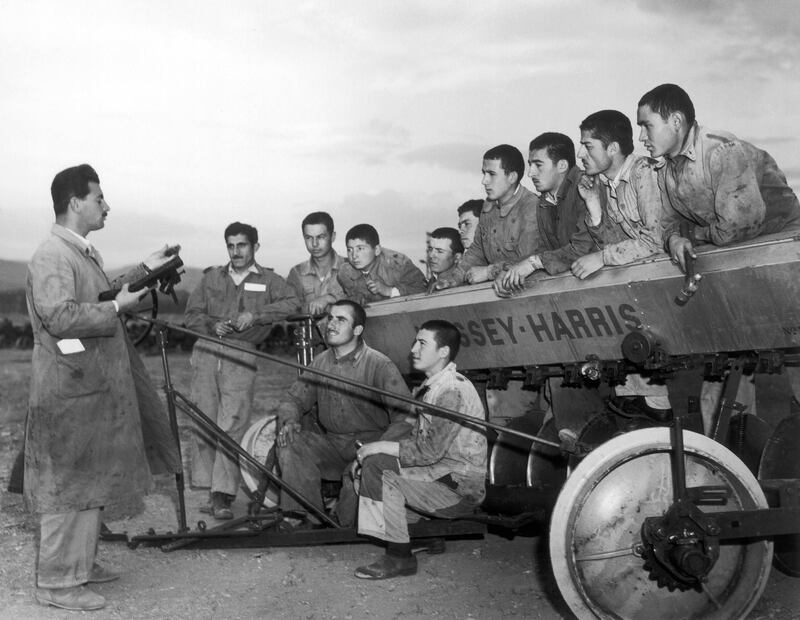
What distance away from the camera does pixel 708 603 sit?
4027 mm

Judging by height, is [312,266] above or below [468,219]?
below

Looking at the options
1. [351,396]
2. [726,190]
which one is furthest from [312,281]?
[726,190]

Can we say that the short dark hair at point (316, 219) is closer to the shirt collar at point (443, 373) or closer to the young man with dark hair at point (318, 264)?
the young man with dark hair at point (318, 264)

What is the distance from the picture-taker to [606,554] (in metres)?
3.93

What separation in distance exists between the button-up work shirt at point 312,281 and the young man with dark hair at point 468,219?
0.93 meters

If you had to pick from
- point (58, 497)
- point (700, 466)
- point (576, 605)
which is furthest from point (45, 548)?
point (700, 466)

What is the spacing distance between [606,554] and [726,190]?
1634 millimetres

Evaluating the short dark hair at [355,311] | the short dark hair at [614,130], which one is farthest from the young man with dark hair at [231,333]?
the short dark hair at [614,130]

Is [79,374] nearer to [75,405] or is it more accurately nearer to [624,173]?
[75,405]

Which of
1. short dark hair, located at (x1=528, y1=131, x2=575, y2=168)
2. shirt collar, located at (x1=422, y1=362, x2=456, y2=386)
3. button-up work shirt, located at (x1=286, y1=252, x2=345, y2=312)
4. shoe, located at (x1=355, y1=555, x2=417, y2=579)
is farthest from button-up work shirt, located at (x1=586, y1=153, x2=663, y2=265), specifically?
button-up work shirt, located at (x1=286, y1=252, x2=345, y2=312)

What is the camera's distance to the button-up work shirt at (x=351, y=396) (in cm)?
538

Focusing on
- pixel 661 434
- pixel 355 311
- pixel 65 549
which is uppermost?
pixel 355 311

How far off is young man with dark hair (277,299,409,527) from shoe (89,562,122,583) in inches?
39.1

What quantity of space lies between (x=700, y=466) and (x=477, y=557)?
1.73m
